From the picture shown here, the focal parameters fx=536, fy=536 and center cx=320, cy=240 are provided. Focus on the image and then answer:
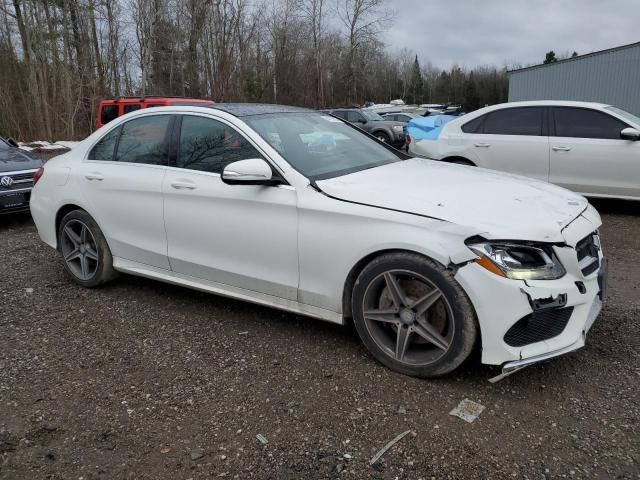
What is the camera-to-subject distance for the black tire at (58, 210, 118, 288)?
457cm

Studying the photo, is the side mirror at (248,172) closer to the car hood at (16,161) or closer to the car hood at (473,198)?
the car hood at (473,198)

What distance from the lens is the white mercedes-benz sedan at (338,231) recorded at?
280cm

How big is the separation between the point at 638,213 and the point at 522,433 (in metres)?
6.01

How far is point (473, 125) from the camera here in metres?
8.06

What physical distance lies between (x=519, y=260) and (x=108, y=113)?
12221 mm

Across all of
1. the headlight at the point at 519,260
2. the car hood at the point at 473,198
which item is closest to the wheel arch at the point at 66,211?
the car hood at the point at 473,198

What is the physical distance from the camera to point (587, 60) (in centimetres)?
2833

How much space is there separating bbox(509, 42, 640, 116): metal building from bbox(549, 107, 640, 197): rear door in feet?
75.1

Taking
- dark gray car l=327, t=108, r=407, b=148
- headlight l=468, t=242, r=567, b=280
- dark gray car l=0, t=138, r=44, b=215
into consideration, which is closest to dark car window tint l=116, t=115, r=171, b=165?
headlight l=468, t=242, r=567, b=280

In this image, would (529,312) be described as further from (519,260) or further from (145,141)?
(145,141)

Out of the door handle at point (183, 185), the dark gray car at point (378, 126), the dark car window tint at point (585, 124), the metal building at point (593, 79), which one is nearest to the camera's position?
the door handle at point (183, 185)

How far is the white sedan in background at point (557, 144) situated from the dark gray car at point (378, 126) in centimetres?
1075

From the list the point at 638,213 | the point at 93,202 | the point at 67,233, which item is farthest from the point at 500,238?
the point at 638,213

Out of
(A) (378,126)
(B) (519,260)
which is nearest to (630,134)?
(B) (519,260)
